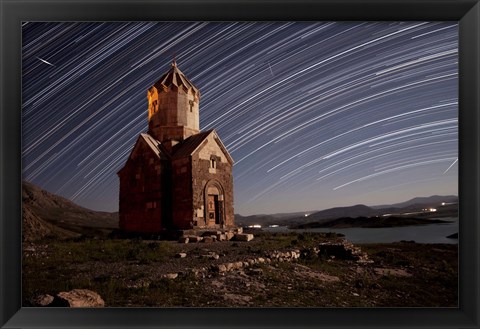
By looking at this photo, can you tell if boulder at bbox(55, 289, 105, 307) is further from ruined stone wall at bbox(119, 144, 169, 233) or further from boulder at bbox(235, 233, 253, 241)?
boulder at bbox(235, 233, 253, 241)

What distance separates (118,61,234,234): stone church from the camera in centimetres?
711

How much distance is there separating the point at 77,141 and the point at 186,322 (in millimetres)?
3477

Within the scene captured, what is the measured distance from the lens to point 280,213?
6.04 metres

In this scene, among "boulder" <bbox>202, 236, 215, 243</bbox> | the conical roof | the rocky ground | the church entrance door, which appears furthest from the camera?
the church entrance door

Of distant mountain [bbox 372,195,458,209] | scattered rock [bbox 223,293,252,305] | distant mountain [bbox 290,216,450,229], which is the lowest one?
scattered rock [bbox 223,293,252,305]

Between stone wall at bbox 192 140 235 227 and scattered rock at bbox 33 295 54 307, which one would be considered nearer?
scattered rock at bbox 33 295 54 307

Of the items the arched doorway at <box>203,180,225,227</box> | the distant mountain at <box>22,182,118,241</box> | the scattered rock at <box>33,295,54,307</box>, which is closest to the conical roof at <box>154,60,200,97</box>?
the distant mountain at <box>22,182,118,241</box>

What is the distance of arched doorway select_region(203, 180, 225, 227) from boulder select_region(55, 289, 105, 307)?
398 cm

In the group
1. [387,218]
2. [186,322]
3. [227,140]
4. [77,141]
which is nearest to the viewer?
[186,322]

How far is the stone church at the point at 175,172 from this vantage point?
711 centimetres

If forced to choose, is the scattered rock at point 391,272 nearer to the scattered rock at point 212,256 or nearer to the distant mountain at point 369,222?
the distant mountain at point 369,222

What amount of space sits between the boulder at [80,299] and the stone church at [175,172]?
1.64m
